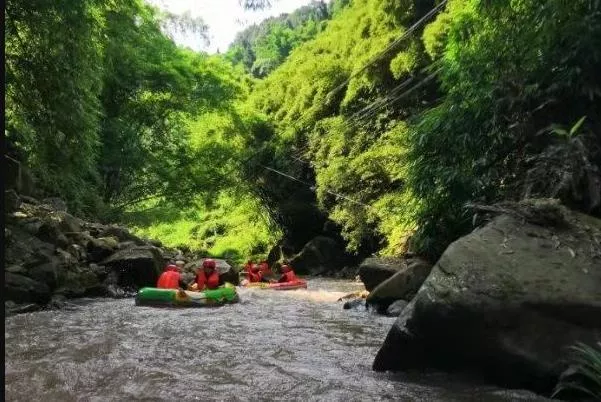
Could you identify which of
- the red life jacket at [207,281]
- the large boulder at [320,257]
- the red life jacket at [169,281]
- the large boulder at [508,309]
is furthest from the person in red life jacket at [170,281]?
the large boulder at [320,257]

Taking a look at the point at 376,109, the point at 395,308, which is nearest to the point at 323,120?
the point at 376,109

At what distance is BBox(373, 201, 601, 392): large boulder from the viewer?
4.10 meters

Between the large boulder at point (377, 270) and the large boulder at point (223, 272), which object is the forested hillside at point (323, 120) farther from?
the large boulder at point (223, 272)

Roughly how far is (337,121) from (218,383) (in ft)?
53.0

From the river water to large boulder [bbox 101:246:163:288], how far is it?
8.80ft

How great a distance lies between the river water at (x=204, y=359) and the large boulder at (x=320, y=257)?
11.3m

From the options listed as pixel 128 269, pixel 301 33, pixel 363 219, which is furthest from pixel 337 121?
pixel 301 33

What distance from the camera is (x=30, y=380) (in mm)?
4531

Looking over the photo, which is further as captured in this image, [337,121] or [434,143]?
[337,121]

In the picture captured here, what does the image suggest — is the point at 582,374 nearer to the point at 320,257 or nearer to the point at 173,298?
the point at 173,298

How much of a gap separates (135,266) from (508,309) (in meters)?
9.13

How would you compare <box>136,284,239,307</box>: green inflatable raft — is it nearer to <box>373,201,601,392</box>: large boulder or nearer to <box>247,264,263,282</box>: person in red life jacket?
<box>247,264,263,282</box>: person in red life jacket

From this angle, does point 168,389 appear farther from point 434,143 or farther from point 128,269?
point 128,269

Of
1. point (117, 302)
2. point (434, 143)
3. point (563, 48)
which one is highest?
point (563, 48)
